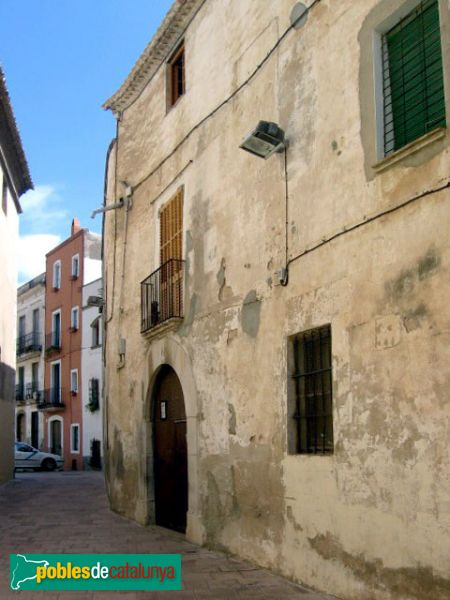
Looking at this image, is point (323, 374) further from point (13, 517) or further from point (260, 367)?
point (13, 517)

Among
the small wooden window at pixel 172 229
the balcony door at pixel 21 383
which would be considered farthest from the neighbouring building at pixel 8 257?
the balcony door at pixel 21 383

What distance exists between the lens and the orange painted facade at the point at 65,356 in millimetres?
33062

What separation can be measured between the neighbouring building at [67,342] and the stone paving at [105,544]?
16.4 metres

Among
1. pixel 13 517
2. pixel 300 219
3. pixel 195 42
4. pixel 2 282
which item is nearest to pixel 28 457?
pixel 2 282

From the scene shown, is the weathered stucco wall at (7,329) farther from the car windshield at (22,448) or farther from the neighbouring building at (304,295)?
the neighbouring building at (304,295)

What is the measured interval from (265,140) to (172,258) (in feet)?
11.0

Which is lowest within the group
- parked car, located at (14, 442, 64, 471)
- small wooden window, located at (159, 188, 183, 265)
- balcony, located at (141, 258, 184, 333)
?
parked car, located at (14, 442, 64, 471)

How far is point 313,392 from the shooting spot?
6.93 meters

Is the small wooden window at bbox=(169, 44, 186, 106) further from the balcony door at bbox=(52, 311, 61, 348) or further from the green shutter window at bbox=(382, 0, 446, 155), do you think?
the balcony door at bbox=(52, 311, 61, 348)

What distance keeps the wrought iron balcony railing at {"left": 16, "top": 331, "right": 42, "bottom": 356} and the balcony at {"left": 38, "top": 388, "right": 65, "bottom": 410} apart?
9.27ft

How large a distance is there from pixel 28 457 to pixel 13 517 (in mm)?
17526

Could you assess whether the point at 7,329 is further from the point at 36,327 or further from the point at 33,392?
the point at 36,327

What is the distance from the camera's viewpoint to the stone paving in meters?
6.42

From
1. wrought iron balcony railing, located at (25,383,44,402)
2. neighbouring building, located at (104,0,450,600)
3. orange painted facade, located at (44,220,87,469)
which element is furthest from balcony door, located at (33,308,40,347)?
neighbouring building, located at (104,0,450,600)
